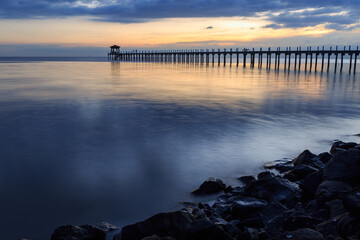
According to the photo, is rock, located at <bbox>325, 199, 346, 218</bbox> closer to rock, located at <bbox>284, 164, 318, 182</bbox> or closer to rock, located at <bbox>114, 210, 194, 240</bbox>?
rock, located at <bbox>284, 164, 318, 182</bbox>

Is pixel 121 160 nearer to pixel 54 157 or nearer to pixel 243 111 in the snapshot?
pixel 54 157

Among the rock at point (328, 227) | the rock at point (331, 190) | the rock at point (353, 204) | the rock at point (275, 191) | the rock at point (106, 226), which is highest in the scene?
the rock at point (353, 204)

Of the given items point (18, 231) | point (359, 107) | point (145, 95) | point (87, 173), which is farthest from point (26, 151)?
point (359, 107)

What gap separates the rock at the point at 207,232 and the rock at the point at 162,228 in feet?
0.32

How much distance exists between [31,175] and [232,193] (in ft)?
14.0

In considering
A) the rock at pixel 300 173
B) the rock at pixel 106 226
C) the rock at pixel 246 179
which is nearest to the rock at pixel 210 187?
the rock at pixel 246 179

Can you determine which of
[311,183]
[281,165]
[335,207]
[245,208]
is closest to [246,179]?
[281,165]

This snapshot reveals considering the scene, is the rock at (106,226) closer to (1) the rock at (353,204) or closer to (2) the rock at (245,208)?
(2) the rock at (245,208)

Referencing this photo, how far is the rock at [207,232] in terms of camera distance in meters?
4.11

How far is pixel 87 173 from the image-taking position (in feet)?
23.4

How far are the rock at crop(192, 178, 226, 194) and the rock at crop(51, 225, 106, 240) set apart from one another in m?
2.24

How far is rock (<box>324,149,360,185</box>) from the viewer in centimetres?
554

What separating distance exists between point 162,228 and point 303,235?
170cm

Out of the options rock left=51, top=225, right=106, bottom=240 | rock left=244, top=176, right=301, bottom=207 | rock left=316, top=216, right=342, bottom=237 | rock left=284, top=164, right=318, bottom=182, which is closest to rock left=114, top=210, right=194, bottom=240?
rock left=51, top=225, right=106, bottom=240
